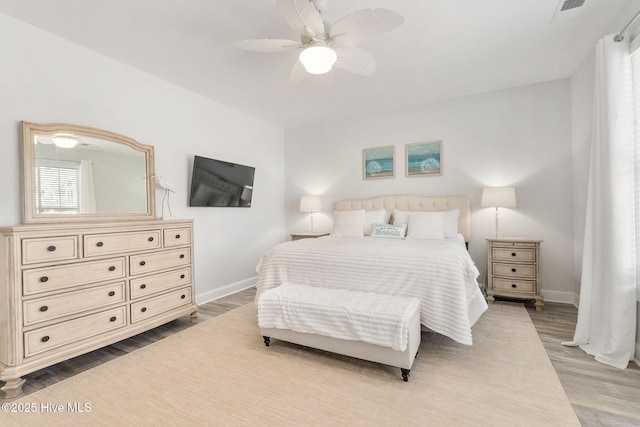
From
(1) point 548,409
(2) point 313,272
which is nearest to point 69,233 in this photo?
(2) point 313,272

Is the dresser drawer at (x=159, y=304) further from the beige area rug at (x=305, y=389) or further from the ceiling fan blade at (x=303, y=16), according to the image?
the ceiling fan blade at (x=303, y=16)

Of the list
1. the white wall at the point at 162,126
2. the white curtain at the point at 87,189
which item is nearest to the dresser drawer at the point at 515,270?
the white wall at the point at 162,126

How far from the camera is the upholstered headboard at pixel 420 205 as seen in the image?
4.18 meters

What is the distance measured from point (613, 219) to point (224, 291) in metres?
4.44

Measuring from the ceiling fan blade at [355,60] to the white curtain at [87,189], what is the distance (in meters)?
2.55

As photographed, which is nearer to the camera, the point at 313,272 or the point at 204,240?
the point at 313,272

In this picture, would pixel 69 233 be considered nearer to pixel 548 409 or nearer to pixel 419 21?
pixel 419 21

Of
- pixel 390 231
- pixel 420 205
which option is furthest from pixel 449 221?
pixel 390 231

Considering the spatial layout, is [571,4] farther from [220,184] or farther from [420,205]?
[220,184]

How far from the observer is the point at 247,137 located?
15.9ft

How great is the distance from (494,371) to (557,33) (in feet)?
10.1

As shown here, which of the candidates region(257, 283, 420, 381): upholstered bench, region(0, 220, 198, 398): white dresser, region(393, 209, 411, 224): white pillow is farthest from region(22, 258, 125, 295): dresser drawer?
region(393, 209, 411, 224): white pillow

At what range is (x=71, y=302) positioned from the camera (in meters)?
2.27

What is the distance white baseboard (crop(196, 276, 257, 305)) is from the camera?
398cm
